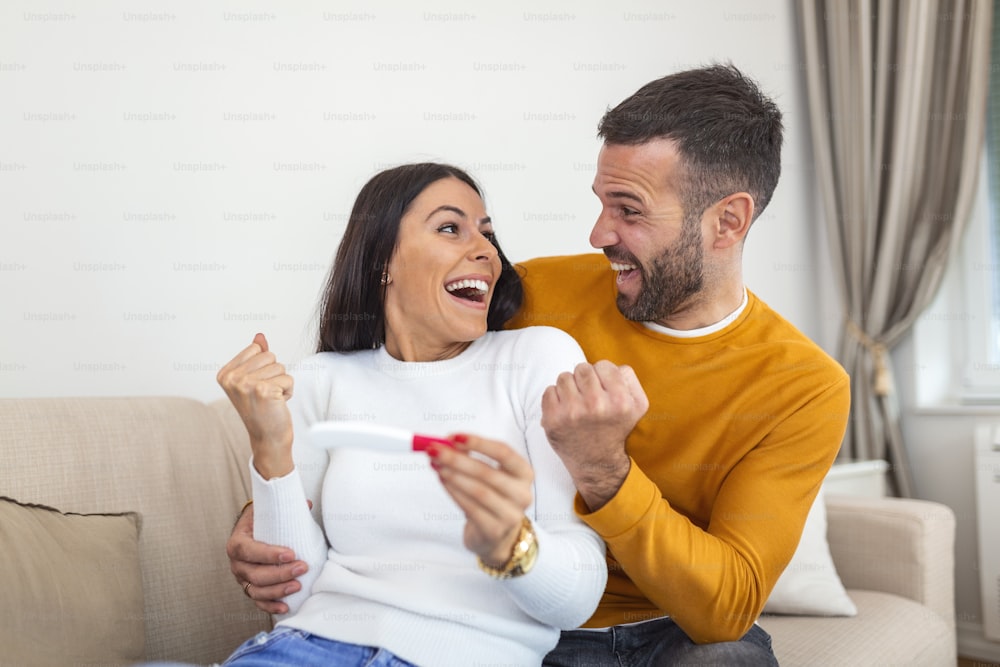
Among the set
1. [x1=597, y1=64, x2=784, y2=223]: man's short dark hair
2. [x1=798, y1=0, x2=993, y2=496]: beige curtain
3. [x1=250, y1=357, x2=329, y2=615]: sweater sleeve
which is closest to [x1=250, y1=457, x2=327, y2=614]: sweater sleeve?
[x1=250, y1=357, x2=329, y2=615]: sweater sleeve

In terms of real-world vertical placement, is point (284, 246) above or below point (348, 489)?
above

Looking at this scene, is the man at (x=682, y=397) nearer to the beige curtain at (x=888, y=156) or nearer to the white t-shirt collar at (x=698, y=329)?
the white t-shirt collar at (x=698, y=329)

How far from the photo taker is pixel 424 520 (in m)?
1.34

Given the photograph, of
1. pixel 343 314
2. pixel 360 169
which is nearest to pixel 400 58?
pixel 360 169

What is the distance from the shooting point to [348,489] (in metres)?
1.39

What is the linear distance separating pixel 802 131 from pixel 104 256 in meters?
2.81

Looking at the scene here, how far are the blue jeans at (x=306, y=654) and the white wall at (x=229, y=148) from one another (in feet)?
3.85

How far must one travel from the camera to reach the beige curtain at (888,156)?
3.16m

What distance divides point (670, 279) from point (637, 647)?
0.64 metres

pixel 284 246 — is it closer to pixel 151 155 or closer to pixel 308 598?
pixel 151 155

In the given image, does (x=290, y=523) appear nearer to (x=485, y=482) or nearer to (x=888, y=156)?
(x=485, y=482)

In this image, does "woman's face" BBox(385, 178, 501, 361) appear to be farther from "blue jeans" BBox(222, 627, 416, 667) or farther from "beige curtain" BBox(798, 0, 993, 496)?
"beige curtain" BBox(798, 0, 993, 496)

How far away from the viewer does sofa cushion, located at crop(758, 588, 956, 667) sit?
1.87 m

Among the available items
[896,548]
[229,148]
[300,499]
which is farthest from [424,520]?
[896,548]
